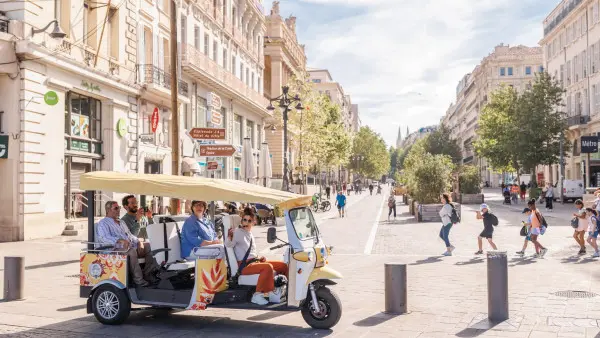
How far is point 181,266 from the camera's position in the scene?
330 inches

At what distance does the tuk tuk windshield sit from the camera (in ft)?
26.2

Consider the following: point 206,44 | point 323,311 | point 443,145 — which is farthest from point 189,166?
point 443,145

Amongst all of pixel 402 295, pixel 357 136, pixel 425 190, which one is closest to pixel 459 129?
pixel 357 136

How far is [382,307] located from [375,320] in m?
0.94

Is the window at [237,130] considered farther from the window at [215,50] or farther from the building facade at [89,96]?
the window at [215,50]

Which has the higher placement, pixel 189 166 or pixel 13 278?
pixel 189 166

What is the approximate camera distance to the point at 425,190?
3025 cm

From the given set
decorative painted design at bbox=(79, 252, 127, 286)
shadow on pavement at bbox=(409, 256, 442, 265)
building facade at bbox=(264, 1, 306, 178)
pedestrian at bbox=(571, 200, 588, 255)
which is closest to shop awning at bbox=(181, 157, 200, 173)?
shadow on pavement at bbox=(409, 256, 442, 265)

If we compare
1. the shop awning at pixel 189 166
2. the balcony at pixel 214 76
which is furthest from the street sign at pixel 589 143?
the shop awning at pixel 189 166

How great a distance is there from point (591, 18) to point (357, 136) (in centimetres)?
7492

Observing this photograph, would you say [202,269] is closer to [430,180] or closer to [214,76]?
[430,180]

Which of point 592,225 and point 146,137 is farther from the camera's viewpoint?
point 146,137

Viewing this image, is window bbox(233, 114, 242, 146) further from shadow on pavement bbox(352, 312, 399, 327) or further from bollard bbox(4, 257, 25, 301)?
shadow on pavement bbox(352, 312, 399, 327)

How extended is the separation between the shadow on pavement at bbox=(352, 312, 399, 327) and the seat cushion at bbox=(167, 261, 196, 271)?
229 centimetres
